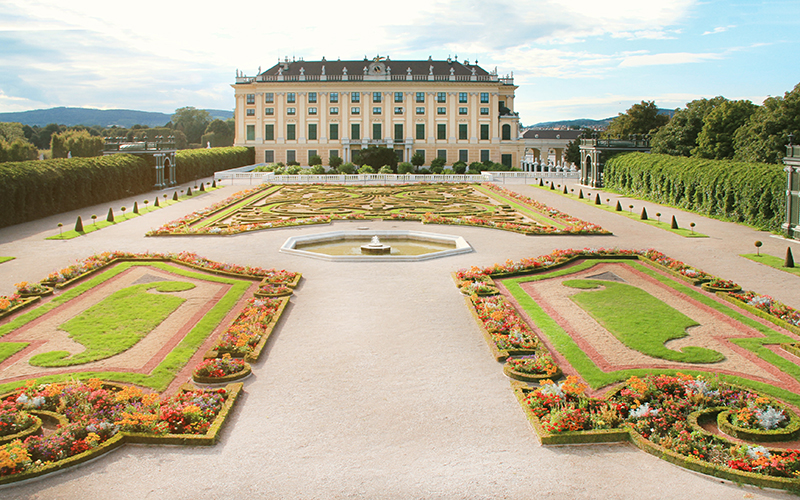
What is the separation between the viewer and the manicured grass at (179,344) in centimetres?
1276

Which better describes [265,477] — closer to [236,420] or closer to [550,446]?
[236,420]

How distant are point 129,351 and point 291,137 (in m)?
75.6

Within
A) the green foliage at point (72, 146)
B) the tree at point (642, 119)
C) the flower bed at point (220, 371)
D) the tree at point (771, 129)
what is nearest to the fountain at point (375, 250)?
the flower bed at point (220, 371)

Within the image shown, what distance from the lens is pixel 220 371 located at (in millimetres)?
12969

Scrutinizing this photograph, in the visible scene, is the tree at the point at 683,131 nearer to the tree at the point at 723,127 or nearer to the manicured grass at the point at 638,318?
the tree at the point at 723,127

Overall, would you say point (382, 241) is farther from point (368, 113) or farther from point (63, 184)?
point (368, 113)

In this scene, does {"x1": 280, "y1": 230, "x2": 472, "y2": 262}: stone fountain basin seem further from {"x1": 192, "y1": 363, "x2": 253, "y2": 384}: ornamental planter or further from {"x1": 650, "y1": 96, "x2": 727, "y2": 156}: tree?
{"x1": 650, "y1": 96, "x2": 727, "y2": 156}: tree

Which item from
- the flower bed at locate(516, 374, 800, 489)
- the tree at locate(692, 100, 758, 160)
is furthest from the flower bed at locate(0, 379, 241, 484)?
the tree at locate(692, 100, 758, 160)

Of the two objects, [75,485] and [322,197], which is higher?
[322,197]

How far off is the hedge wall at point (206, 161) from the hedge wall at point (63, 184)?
26.3ft

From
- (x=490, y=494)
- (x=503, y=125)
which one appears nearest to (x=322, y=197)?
(x=490, y=494)

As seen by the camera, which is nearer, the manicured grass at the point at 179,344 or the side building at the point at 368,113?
the manicured grass at the point at 179,344

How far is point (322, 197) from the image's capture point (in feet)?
146

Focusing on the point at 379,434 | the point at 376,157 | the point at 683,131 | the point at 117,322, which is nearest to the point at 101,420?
the point at 379,434
